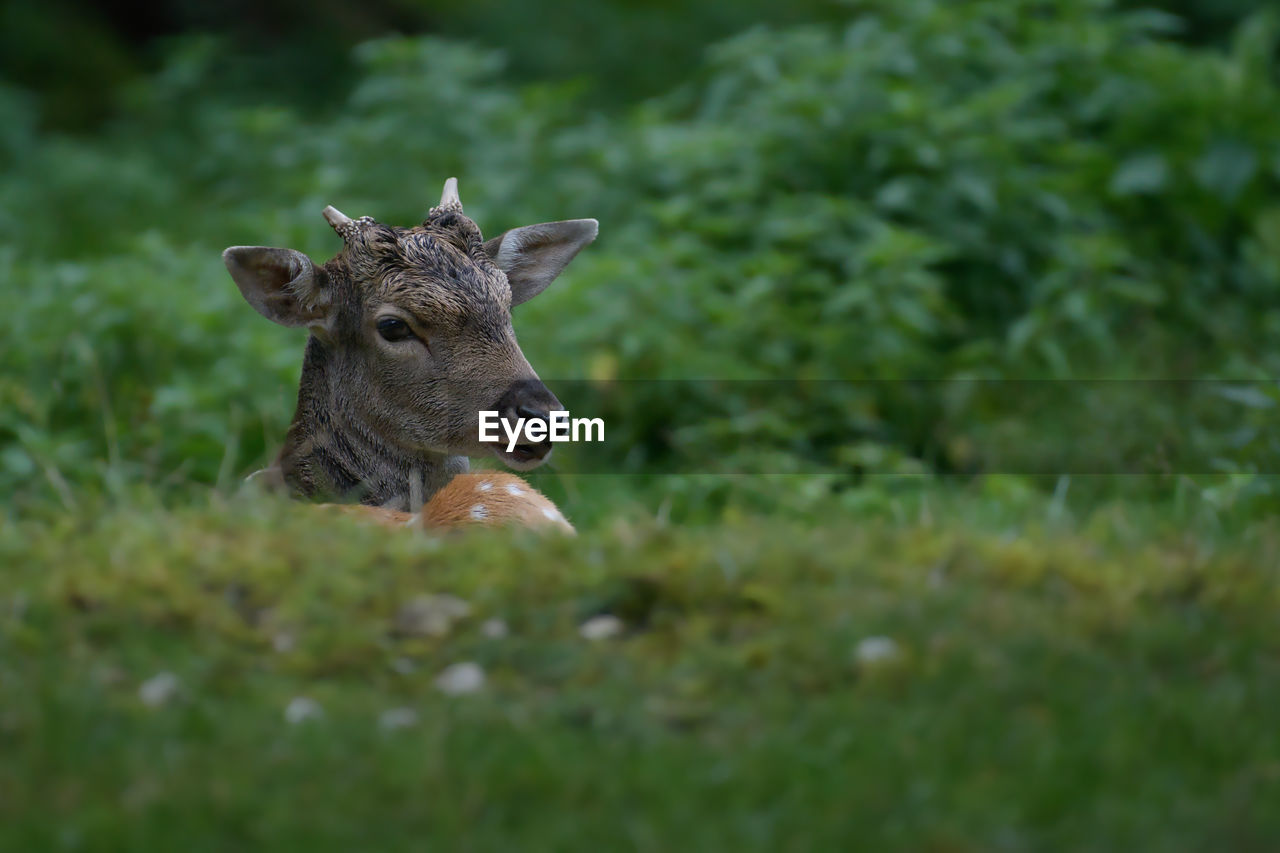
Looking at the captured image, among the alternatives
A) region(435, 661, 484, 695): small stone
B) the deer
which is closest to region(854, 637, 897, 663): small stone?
region(435, 661, 484, 695): small stone

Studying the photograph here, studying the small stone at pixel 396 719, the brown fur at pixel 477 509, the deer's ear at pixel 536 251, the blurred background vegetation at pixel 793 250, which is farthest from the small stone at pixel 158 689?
the deer's ear at pixel 536 251

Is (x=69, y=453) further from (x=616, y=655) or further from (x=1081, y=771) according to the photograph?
(x=1081, y=771)

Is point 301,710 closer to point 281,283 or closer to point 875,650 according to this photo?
point 875,650

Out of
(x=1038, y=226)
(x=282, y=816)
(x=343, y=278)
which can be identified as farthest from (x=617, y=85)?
(x=282, y=816)

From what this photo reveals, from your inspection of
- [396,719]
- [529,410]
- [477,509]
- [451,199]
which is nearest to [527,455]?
[529,410]

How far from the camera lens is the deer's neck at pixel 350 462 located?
517 centimetres

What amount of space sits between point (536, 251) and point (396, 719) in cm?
262

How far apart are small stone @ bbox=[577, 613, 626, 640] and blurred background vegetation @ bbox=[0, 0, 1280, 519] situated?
1.96 meters

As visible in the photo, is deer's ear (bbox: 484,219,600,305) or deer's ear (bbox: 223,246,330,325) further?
deer's ear (bbox: 484,219,600,305)

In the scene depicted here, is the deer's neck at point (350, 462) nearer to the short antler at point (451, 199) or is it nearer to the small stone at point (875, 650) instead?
the short antler at point (451, 199)

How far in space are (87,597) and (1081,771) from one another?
2341mm

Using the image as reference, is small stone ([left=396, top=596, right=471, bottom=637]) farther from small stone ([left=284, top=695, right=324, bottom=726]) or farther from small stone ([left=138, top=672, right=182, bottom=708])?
small stone ([left=138, top=672, right=182, bottom=708])

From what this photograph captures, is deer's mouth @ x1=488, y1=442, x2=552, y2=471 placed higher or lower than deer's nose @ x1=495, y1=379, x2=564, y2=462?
lower

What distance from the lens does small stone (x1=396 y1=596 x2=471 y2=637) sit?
368 centimetres
